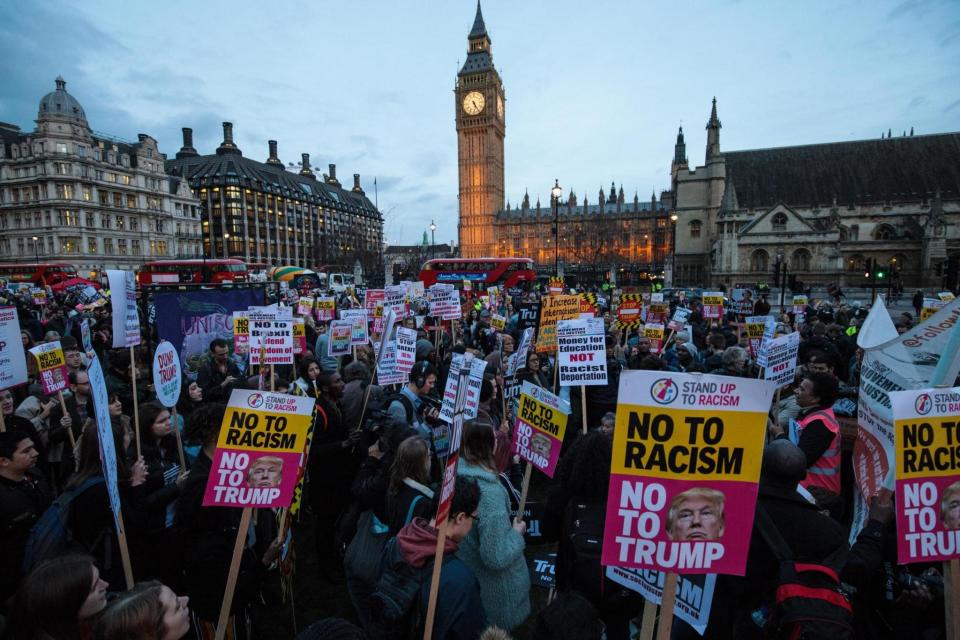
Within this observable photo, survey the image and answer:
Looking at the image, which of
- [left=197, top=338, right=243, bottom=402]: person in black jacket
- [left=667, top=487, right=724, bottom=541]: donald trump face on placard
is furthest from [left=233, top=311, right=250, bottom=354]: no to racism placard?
[left=667, top=487, right=724, bottom=541]: donald trump face on placard

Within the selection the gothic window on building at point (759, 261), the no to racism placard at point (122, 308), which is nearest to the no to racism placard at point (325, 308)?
the no to racism placard at point (122, 308)

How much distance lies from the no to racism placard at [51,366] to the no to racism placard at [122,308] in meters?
0.62

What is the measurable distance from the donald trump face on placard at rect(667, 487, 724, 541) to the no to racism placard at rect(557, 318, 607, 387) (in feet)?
10.3

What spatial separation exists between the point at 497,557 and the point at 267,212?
3706 inches

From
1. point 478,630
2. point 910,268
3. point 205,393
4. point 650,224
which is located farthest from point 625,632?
point 650,224

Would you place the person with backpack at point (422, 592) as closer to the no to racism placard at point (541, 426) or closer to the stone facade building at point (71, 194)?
the no to racism placard at point (541, 426)

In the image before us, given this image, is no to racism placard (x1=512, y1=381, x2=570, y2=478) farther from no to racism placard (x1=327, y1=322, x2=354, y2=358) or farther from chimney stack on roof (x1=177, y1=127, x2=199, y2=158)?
chimney stack on roof (x1=177, y1=127, x2=199, y2=158)

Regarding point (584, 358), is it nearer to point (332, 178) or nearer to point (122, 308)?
point (122, 308)

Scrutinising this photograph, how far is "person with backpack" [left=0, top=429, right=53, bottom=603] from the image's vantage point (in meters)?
2.87

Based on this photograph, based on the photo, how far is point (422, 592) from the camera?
231 centimetres

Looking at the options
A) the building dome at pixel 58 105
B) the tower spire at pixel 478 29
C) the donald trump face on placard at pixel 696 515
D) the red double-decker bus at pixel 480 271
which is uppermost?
the tower spire at pixel 478 29

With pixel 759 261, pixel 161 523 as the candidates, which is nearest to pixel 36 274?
pixel 161 523

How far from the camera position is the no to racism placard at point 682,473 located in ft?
6.83

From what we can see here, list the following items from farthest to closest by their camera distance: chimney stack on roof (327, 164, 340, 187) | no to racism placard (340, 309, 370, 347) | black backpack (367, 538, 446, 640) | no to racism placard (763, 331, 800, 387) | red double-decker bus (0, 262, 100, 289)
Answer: chimney stack on roof (327, 164, 340, 187) → red double-decker bus (0, 262, 100, 289) → no to racism placard (340, 309, 370, 347) → no to racism placard (763, 331, 800, 387) → black backpack (367, 538, 446, 640)
